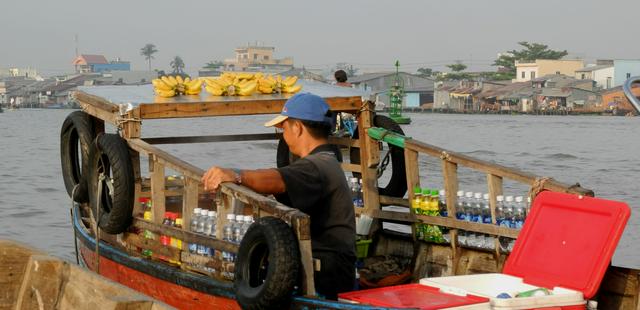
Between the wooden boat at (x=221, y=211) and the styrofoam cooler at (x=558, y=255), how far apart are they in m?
0.34

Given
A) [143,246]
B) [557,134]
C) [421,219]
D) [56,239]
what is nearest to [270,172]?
[143,246]

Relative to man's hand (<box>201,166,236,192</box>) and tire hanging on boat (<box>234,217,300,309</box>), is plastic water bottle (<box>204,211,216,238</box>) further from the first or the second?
man's hand (<box>201,166,236,192</box>)

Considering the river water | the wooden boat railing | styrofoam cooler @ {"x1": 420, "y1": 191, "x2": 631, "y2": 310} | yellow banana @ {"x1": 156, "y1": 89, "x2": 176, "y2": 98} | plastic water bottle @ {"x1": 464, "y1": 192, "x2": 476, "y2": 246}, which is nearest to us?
styrofoam cooler @ {"x1": 420, "y1": 191, "x2": 631, "y2": 310}

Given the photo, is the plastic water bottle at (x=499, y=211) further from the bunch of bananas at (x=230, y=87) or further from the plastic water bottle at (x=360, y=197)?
the bunch of bananas at (x=230, y=87)

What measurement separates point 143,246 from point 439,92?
334ft

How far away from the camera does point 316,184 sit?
4.96 metres

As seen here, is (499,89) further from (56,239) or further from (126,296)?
(126,296)

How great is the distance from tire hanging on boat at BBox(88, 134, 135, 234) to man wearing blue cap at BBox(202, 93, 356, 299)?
162cm

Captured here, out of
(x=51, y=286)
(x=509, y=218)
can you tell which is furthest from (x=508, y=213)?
(x=51, y=286)

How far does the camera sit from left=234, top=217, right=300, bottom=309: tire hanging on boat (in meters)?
4.84

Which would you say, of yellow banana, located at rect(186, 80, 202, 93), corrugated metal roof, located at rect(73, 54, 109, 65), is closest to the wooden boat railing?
yellow banana, located at rect(186, 80, 202, 93)

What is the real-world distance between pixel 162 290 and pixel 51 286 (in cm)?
155

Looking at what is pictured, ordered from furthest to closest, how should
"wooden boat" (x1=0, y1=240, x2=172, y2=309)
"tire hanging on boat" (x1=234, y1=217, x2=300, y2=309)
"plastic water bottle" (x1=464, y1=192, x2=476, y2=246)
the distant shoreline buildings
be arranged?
the distant shoreline buildings
"plastic water bottle" (x1=464, y1=192, x2=476, y2=246)
"tire hanging on boat" (x1=234, y1=217, x2=300, y2=309)
"wooden boat" (x1=0, y1=240, x2=172, y2=309)

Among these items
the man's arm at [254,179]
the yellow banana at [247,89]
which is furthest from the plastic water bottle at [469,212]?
the man's arm at [254,179]
